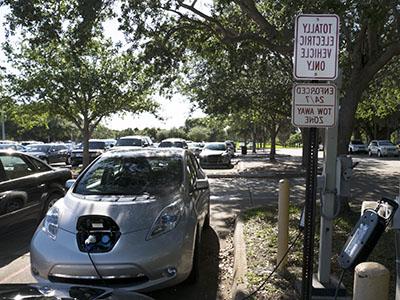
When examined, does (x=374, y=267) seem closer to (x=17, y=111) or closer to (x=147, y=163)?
(x=147, y=163)

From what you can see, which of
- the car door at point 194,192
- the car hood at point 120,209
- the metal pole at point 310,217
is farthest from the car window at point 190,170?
the metal pole at point 310,217

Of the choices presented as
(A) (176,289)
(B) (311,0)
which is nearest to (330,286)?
(A) (176,289)

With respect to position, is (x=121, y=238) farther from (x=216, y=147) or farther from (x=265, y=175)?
(x=216, y=147)

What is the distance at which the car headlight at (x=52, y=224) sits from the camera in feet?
16.0

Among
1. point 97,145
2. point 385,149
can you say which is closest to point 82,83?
point 97,145

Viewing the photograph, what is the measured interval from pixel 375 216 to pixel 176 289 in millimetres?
2600

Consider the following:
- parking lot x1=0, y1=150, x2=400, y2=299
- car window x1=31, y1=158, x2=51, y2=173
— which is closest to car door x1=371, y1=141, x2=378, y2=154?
parking lot x1=0, y1=150, x2=400, y2=299

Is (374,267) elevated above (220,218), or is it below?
above

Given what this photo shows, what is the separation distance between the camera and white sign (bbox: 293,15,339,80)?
3588mm

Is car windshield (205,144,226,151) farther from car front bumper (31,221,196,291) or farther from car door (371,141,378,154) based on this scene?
car front bumper (31,221,196,291)

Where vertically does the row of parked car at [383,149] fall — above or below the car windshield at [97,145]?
below

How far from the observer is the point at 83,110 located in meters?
20.7

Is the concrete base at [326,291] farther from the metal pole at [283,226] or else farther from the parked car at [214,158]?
the parked car at [214,158]

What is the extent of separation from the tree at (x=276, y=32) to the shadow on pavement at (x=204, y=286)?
3560 millimetres
